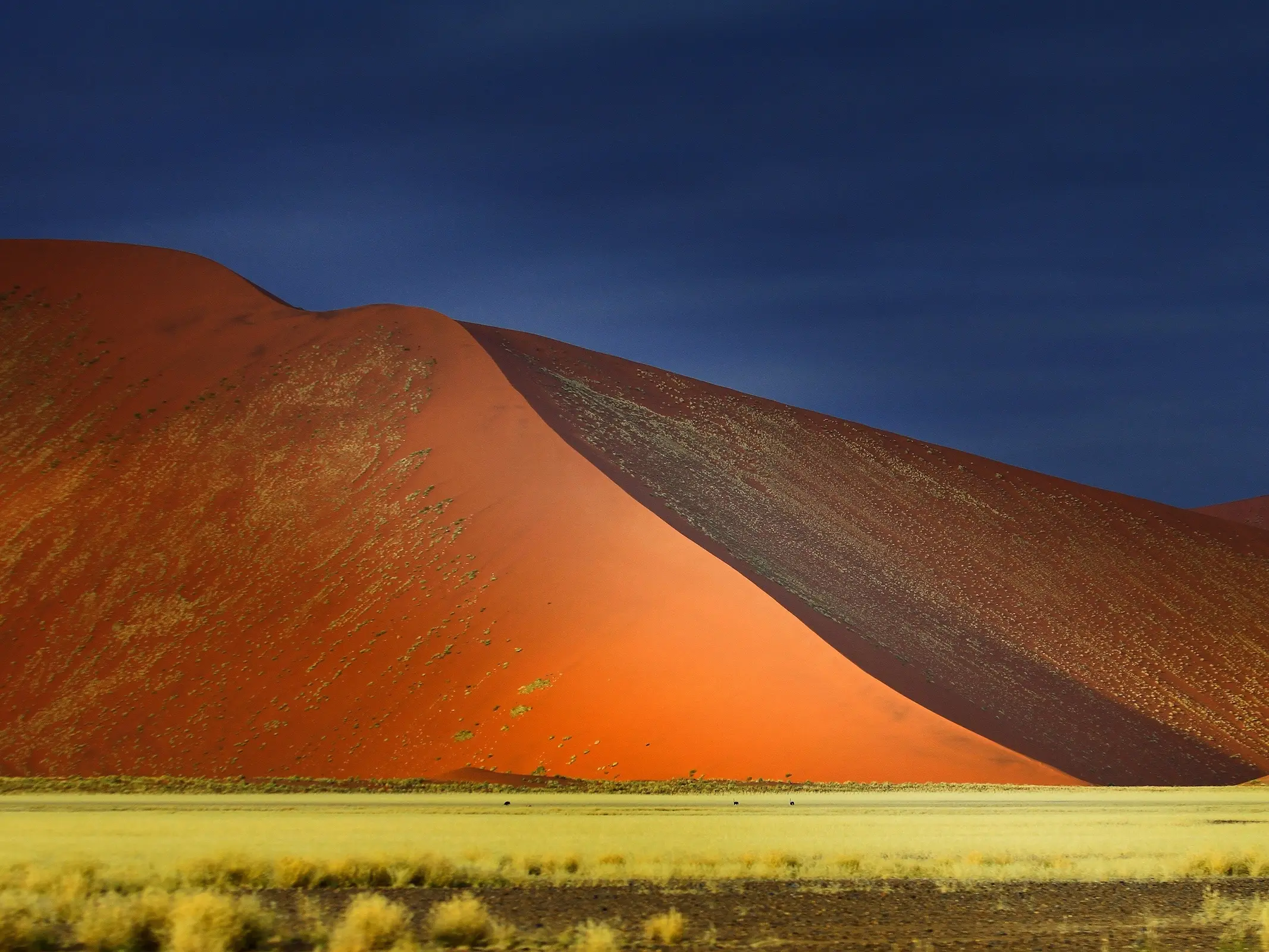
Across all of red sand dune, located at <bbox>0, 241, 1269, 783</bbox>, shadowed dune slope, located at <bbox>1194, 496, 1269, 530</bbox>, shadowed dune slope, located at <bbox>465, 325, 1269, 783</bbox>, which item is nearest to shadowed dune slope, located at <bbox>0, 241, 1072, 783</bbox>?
red sand dune, located at <bbox>0, 241, 1269, 783</bbox>

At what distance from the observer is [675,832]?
82.4 ft

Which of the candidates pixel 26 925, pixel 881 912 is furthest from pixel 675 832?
pixel 26 925

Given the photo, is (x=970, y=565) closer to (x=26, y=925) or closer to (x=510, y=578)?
(x=510, y=578)

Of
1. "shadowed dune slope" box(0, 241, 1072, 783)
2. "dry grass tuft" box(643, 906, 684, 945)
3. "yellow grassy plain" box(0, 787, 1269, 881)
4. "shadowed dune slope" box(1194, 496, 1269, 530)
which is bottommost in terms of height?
"yellow grassy plain" box(0, 787, 1269, 881)

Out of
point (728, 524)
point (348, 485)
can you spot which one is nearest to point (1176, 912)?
point (728, 524)

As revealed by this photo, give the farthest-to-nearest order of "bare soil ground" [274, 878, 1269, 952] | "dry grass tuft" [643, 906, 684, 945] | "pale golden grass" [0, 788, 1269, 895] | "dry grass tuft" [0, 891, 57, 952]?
"pale golden grass" [0, 788, 1269, 895] < "bare soil ground" [274, 878, 1269, 952] < "dry grass tuft" [643, 906, 684, 945] < "dry grass tuft" [0, 891, 57, 952]

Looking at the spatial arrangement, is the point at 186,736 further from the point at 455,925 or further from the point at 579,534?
the point at 455,925

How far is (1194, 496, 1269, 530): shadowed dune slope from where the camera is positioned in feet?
388

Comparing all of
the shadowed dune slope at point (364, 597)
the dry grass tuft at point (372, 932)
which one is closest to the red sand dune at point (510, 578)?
the shadowed dune slope at point (364, 597)

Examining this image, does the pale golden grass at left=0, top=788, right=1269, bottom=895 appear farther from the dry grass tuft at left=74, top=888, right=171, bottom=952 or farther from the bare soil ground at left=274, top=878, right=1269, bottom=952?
the dry grass tuft at left=74, top=888, right=171, bottom=952

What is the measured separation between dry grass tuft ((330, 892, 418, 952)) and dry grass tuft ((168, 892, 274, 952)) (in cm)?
63

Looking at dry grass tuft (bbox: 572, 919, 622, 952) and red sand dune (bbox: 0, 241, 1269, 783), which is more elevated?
red sand dune (bbox: 0, 241, 1269, 783)

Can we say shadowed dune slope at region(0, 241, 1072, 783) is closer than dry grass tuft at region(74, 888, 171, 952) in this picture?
No

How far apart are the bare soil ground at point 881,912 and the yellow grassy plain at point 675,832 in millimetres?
1467
